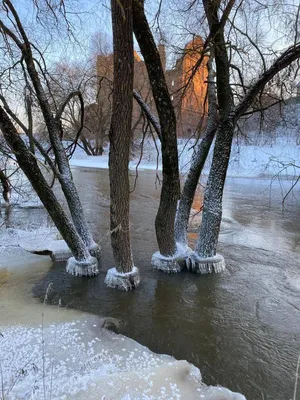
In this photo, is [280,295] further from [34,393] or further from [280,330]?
[34,393]

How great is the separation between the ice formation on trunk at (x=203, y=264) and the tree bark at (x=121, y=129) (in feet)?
4.33

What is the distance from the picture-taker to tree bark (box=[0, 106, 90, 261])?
456 centimetres

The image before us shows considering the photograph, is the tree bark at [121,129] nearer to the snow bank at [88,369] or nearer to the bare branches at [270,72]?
the snow bank at [88,369]

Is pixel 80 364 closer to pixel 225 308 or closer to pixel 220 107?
pixel 225 308

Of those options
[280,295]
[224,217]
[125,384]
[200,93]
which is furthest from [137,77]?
[125,384]

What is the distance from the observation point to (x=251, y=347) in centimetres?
390

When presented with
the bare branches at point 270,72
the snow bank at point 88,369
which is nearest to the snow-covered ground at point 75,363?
the snow bank at point 88,369

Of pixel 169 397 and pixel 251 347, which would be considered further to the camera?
pixel 251 347

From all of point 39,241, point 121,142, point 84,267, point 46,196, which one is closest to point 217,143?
point 121,142

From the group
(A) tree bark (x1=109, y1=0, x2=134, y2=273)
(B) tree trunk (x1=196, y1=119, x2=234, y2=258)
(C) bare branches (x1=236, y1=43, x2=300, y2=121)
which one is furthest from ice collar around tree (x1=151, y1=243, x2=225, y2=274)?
(C) bare branches (x1=236, y1=43, x2=300, y2=121)

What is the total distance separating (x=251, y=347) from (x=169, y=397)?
1436mm

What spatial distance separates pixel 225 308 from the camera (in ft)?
15.8

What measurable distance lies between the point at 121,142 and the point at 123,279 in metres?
2.25

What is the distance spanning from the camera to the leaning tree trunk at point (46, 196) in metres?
4.57
